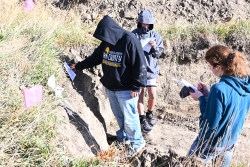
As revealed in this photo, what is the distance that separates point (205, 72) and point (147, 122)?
7.06 ft

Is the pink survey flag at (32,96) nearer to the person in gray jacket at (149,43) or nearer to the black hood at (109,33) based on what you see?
the black hood at (109,33)

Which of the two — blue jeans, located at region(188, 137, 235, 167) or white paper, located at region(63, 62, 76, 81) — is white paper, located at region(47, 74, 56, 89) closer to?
white paper, located at region(63, 62, 76, 81)

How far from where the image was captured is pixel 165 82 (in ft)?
23.5

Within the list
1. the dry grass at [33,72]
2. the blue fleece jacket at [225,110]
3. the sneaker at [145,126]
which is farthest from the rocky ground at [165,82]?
the blue fleece jacket at [225,110]

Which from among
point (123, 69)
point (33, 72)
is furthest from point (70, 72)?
point (123, 69)

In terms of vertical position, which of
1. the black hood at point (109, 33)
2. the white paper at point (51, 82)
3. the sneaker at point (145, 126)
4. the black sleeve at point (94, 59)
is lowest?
the sneaker at point (145, 126)

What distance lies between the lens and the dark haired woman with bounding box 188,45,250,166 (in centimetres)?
320

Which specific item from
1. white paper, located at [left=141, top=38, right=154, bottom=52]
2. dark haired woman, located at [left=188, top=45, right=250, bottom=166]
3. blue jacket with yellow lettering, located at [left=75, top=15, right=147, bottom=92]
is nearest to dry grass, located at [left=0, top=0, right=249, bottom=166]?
blue jacket with yellow lettering, located at [left=75, top=15, right=147, bottom=92]

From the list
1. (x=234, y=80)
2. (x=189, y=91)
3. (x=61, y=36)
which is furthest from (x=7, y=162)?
(x=61, y=36)

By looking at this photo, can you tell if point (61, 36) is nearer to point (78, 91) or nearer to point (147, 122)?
point (78, 91)

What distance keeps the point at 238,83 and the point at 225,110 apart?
0.29 m

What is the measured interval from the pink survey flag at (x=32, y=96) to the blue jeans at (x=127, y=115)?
1.06 m

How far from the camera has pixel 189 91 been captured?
380cm

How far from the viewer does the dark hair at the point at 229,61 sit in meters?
3.22
